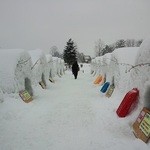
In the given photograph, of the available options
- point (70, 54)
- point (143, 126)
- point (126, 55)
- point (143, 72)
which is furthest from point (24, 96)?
point (70, 54)

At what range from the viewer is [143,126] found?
5676 mm

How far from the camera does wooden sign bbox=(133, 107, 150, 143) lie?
5373 mm

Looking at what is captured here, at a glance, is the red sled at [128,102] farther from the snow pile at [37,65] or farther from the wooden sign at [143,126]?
the snow pile at [37,65]

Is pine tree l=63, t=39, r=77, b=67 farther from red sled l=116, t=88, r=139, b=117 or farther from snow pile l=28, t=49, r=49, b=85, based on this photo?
red sled l=116, t=88, r=139, b=117

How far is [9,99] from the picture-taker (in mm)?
8914

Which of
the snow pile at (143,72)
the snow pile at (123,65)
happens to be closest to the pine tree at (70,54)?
the snow pile at (123,65)

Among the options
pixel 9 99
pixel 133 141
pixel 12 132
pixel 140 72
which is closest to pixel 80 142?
pixel 133 141

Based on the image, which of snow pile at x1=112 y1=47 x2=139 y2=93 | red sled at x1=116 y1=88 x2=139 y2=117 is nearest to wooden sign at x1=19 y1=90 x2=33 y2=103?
snow pile at x1=112 y1=47 x2=139 y2=93

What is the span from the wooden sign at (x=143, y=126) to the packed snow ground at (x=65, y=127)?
0.14 metres

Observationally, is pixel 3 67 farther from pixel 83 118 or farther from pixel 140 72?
pixel 140 72

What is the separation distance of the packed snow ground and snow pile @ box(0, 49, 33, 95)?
21.7 inches

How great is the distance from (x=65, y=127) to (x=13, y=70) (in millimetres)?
4144

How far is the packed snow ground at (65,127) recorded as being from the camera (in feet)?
18.0

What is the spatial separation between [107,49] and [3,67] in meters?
70.7
